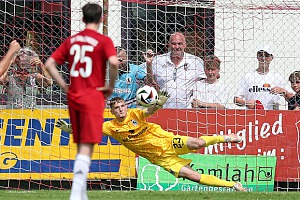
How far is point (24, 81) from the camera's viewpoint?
1318 centimetres

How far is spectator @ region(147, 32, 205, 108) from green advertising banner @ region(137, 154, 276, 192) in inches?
43.3

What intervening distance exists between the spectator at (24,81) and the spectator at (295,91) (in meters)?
3.85

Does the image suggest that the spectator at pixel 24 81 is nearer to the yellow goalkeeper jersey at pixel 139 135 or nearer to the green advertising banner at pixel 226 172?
the yellow goalkeeper jersey at pixel 139 135

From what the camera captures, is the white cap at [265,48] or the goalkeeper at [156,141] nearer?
the goalkeeper at [156,141]

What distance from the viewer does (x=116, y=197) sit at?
11.1 m

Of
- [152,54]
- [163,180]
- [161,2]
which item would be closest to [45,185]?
[163,180]

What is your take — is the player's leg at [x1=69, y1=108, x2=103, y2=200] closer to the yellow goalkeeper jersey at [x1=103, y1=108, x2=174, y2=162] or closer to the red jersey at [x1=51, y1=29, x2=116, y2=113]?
the red jersey at [x1=51, y1=29, x2=116, y2=113]

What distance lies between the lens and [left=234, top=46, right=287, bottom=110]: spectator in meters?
13.5

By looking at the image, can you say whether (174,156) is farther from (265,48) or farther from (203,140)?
(265,48)

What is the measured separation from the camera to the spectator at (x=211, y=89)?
1334 centimetres

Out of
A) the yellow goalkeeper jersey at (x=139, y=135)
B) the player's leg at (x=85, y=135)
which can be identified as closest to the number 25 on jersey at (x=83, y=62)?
the player's leg at (x=85, y=135)

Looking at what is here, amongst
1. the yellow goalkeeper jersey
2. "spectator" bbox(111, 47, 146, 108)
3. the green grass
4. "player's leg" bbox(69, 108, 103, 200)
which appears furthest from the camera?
"spectator" bbox(111, 47, 146, 108)

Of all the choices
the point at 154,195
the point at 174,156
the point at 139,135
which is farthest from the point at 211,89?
the point at 154,195

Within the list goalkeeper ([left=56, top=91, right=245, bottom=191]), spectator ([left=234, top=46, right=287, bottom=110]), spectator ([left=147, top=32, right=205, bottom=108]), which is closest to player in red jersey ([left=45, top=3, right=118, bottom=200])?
goalkeeper ([left=56, top=91, right=245, bottom=191])
